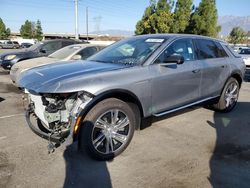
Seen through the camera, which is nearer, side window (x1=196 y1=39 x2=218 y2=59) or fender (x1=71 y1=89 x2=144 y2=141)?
fender (x1=71 y1=89 x2=144 y2=141)

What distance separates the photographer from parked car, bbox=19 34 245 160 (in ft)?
11.1

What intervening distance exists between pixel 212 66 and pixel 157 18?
23151 millimetres

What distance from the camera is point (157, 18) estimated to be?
2730 cm

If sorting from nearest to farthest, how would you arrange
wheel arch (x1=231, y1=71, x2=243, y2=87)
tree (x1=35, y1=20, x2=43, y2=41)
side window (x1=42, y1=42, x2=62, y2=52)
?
1. wheel arch (x1=231, y1=71, x2=243, y2=87)
2. side window (x1=42, y1=42, x2=62, y2=52)
3. tree (x1=35, y1=20, x2=43, y2=41)

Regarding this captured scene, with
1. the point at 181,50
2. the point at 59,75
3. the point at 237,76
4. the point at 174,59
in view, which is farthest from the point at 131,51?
the point at 237,76

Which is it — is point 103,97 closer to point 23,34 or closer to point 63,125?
point 63,125

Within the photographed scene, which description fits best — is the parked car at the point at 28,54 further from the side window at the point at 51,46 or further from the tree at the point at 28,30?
the tree at the point at 28,30

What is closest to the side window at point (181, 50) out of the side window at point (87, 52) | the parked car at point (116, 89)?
the parked car at point (116, 89)

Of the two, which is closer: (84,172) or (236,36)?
(84,172)

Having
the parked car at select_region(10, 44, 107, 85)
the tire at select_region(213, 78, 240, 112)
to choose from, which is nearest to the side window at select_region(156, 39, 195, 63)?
the tire at select_region(213, 78, 240, 112)

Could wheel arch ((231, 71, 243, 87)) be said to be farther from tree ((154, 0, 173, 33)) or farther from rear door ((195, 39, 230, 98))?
tree ((154, 0, 173, 33))

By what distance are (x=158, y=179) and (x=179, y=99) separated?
1.72 meters

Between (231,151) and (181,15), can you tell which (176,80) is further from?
(181,15)

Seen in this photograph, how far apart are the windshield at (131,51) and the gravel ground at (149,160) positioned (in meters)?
1.34
